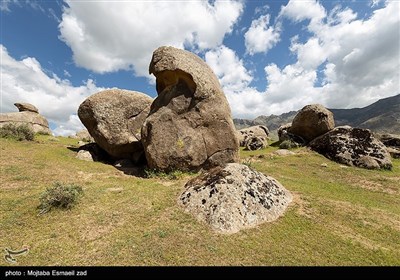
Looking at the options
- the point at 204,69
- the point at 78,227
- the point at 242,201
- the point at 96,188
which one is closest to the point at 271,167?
the point at 204,69

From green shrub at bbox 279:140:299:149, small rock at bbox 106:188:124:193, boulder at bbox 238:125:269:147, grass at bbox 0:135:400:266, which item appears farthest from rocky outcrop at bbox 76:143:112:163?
boulder at bbox 238:125:269:147

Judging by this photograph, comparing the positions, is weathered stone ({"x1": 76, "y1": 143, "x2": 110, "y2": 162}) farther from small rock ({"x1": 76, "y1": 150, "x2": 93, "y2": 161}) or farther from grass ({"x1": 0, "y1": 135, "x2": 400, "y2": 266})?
grass ({"x1": 0, "y1": 135, "x2": 400, "y2": 266})

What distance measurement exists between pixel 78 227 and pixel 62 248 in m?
1.77

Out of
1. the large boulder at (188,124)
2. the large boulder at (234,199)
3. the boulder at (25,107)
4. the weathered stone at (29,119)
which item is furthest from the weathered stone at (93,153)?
the boulder at (25,107)

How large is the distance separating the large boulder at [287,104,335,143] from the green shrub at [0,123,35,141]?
128 feet

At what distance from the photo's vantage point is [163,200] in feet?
50.9

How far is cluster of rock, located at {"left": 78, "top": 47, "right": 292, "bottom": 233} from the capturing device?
45.5 ft

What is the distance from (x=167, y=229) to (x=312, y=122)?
1364 inches

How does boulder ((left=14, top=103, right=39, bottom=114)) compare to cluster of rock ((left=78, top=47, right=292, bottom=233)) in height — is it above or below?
above

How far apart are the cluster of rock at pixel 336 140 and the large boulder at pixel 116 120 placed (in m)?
24.9

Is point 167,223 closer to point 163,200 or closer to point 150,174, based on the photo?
point 163,200

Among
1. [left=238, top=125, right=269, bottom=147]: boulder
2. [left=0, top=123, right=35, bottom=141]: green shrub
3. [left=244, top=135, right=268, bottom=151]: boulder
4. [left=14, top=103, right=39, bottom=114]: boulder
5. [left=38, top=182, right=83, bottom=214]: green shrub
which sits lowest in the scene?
[left=38, top=182, right=83, bottom=214]: green shrub

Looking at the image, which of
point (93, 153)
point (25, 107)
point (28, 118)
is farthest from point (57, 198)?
point (25, 107)

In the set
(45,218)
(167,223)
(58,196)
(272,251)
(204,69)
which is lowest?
(272,251)
